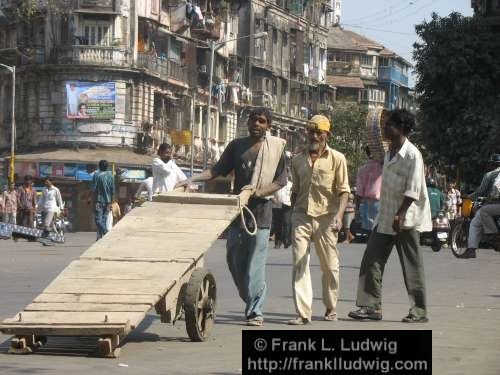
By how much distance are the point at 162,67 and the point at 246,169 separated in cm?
6079

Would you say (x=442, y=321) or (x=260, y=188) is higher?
(x=260, y=188)

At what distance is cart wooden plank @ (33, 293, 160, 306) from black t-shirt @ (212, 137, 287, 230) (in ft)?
8.14

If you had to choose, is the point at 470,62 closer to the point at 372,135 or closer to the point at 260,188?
the point at 372,135

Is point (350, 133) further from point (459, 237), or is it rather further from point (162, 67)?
point (459, 237)

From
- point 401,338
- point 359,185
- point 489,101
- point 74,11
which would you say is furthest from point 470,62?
point 401,338

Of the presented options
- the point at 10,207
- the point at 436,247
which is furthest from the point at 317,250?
the point at 10,207

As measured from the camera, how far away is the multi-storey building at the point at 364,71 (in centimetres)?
12912

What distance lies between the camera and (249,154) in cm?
1295

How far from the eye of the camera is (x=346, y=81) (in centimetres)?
12912

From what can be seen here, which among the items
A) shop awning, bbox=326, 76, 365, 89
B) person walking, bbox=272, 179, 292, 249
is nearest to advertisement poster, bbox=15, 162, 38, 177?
person walking, bbox=272, 179, 292, 249

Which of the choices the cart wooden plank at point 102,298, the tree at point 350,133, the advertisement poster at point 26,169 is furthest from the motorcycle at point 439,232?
the tree at point 350,133

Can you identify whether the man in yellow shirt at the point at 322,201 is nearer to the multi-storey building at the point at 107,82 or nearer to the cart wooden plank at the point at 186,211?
the cart wooden plank at the point at 186,211

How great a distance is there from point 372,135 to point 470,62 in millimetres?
39441

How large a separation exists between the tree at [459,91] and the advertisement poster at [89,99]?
52.2 feet
